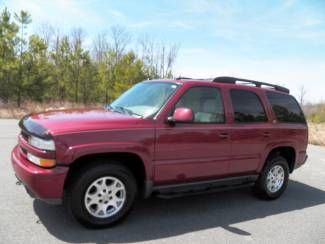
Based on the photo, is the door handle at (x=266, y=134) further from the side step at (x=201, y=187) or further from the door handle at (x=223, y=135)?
the door handle at (x=223, y=135)

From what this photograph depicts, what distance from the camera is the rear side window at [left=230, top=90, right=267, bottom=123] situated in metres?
5.70

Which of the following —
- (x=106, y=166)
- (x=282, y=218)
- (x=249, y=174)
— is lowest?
(x=282, y=218)

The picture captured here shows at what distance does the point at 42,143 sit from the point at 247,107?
10.9ft

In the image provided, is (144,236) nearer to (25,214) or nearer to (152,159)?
(152,159)

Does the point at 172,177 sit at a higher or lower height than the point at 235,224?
higher

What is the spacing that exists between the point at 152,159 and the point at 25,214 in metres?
1.79

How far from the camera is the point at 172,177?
16.2ft

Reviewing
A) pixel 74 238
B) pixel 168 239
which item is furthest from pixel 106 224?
pixel 168 239

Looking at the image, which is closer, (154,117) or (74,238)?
(74,238)

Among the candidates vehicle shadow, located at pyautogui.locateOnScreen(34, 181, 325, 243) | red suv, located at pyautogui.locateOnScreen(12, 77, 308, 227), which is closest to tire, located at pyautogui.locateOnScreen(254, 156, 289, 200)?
red suv, located at pyautogui.locateOnScreen(12, 77, 308, 227)

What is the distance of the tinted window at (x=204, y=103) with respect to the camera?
5.14 m

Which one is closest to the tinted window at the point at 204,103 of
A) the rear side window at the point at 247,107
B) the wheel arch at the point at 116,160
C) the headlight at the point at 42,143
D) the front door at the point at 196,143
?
the front door at the point at 196,143

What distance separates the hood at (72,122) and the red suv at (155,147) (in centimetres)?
1

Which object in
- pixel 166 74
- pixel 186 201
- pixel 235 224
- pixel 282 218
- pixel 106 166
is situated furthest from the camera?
pixel 166 74
